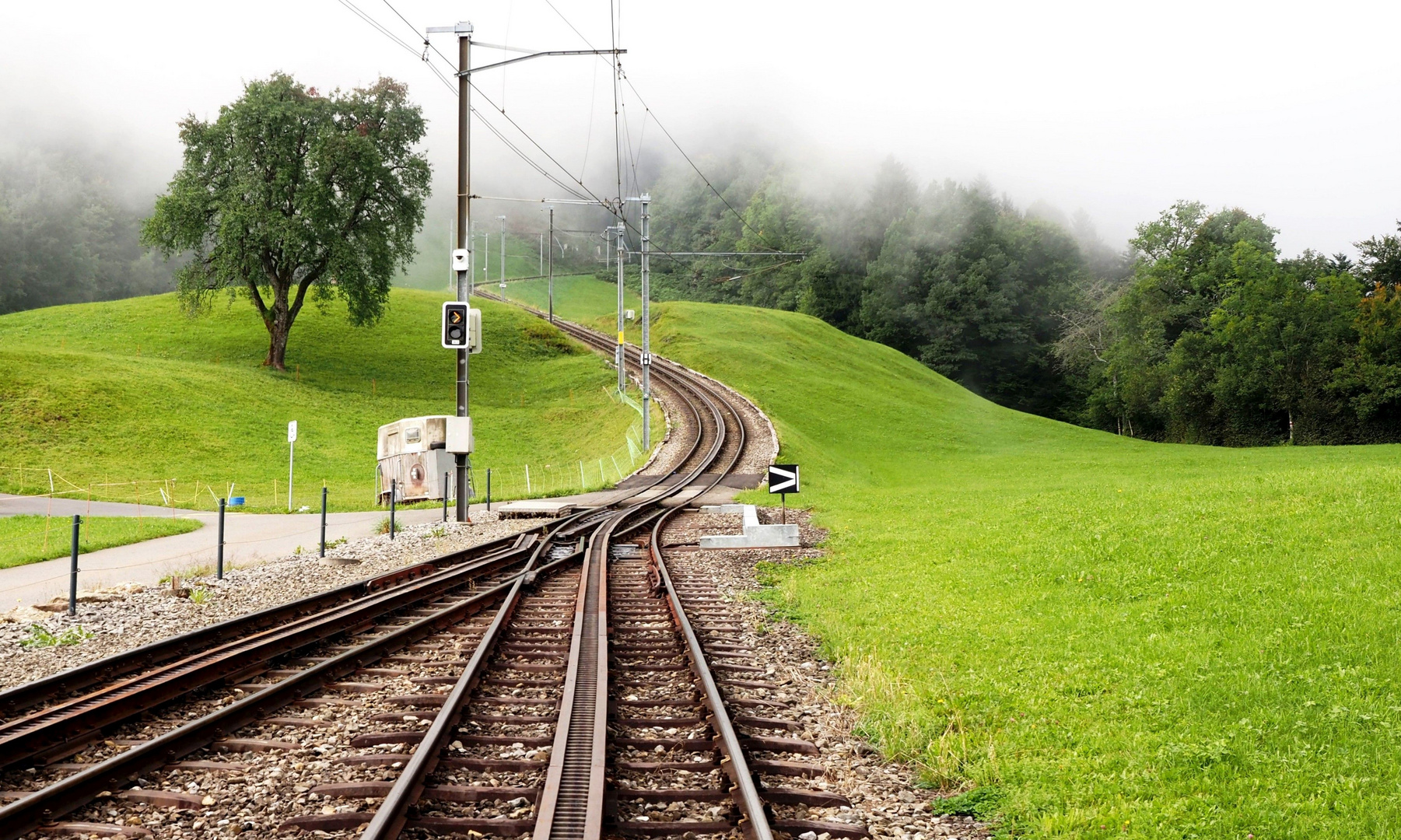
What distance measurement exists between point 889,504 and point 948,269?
75985 mm

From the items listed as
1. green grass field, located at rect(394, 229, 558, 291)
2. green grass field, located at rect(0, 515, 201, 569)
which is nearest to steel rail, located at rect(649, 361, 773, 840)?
green grass field, located at rect(0, 515, 201, 569)

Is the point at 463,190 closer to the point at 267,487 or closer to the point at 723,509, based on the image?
the point at 723,509

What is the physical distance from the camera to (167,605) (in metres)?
11.7

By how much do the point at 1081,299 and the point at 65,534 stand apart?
84.6 meters

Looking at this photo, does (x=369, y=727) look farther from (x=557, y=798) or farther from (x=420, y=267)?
(x=420, y=267)

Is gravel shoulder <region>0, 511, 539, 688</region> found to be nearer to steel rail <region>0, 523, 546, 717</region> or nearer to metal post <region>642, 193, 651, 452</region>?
steel rail <region>0, 523, 546, 717</region>

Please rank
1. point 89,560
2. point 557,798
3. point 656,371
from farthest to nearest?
point 656,371
point 89,560
point 557,798

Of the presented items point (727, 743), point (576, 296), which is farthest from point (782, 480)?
point (576, 296)

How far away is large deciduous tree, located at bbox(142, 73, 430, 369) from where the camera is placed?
50.9 metres

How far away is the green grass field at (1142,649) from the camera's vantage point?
5.26m

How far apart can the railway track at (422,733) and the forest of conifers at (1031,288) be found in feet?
173

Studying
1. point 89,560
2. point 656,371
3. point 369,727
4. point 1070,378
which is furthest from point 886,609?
point 1070,378

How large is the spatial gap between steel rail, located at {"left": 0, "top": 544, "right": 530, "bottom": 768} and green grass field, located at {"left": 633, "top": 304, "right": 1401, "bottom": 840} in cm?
505

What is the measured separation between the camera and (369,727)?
667cm
